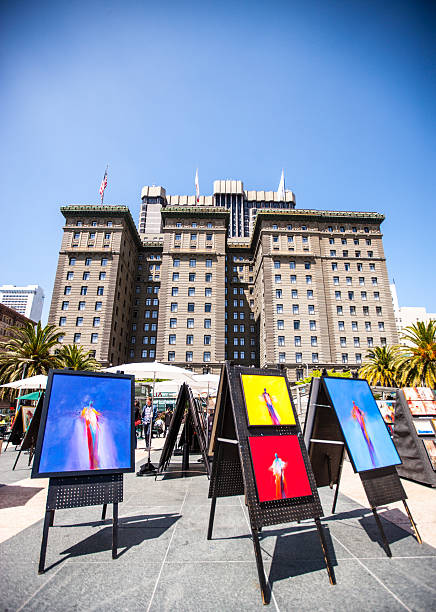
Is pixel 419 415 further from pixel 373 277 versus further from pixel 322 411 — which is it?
pixel 373 277

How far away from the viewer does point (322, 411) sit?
6043mm

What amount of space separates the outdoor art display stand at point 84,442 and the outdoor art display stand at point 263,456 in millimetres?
1536

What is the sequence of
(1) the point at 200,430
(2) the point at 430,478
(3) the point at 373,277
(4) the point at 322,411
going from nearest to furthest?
1. (4) the point at 322,411
2. (2) the point at 430,478
3. (1) the point at 200,430
4. (3) the point at 373,277

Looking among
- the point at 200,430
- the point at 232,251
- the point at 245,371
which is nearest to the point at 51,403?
the point at 245,371

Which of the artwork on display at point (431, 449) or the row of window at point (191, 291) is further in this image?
the row of window at point (191, 291)

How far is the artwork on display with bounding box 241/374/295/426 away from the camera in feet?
14.3

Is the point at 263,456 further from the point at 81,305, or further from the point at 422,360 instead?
the point at 81,305

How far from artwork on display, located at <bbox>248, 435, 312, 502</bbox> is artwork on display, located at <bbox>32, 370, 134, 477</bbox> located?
2.15 m

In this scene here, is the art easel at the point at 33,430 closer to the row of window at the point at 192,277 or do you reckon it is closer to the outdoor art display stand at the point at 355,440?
the outdoor art display stand at the point at 355,440

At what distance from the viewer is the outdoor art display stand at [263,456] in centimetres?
371

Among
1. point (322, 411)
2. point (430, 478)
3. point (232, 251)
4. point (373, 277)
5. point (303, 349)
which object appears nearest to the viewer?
point (322, 411)

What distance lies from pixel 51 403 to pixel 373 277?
65045mm

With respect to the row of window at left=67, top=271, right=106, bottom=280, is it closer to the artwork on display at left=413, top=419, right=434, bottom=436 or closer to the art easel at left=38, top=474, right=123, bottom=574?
the artwork on display at left=413, top=419, right=434, bottom=436

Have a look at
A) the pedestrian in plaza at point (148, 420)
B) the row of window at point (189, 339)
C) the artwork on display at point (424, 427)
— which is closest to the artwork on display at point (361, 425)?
the artwork on display at point (424, 427)
